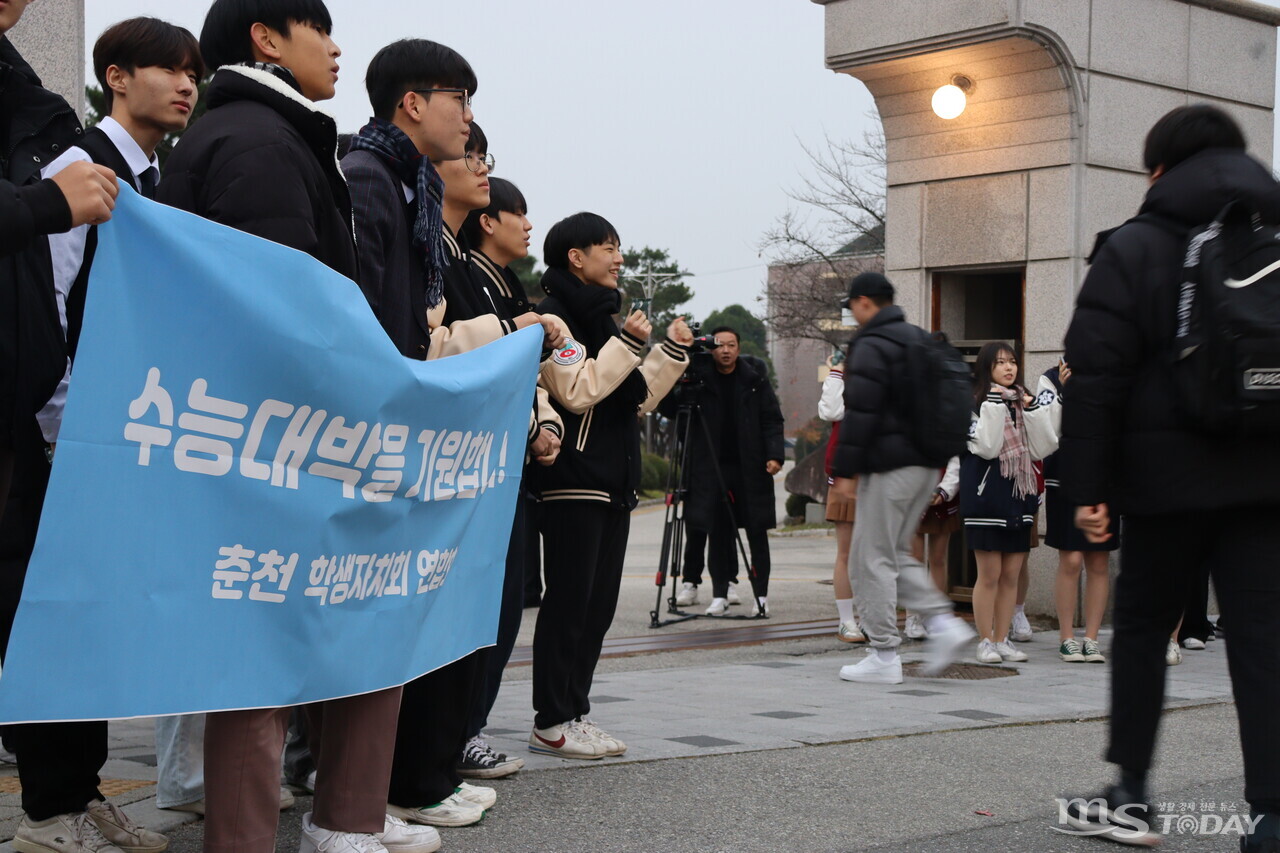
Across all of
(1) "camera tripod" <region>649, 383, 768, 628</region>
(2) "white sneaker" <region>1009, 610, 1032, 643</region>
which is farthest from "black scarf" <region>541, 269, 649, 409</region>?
(1) "camera tripod" <region>649, 383, 768, 628</region>

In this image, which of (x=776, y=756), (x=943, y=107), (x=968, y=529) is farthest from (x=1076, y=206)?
(x=776, y=756)

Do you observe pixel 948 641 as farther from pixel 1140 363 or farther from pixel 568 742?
pixel 1140 363

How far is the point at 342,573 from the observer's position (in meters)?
3.15

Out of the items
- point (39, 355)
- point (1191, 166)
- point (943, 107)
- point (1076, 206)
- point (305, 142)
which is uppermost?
point (943, 107)

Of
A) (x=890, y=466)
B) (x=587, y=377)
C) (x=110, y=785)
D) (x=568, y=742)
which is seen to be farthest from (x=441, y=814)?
(x=890, y=466)

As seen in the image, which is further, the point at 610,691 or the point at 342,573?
the point at 610,691

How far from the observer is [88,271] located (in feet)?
11.1

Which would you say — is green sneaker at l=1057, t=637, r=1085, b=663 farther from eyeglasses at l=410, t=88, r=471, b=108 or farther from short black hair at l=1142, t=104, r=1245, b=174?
eyeglasses at l=410, t=88, r=471, b=108

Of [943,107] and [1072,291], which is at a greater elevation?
[943,107]

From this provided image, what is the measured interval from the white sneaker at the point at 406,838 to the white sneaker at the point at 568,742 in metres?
1.27

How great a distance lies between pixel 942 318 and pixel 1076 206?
1.35m

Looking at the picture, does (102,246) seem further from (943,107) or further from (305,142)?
(943,107)

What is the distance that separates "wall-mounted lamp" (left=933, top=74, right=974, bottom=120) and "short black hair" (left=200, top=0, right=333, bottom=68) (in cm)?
741

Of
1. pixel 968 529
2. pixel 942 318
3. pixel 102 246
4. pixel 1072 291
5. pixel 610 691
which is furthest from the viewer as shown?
pixel 942 318
